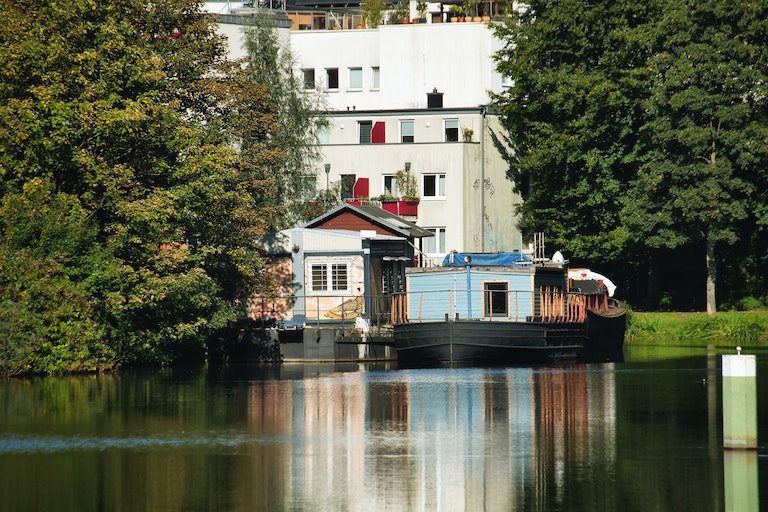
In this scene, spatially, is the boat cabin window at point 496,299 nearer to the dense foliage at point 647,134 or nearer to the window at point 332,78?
the dense foliage at point 647,134

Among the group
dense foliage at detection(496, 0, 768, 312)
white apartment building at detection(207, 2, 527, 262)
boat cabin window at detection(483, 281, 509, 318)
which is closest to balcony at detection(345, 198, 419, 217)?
white apartment building at detection(207, 2, 527, 262)

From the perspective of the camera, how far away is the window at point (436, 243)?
73.3m

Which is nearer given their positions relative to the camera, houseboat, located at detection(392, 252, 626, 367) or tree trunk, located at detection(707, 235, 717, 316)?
houseboat, located at detection(392, 252, 626, 367)

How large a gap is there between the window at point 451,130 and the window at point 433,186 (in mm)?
3273

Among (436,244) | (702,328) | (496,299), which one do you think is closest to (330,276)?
(496,299)

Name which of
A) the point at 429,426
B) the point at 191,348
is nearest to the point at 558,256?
the point at 191,348

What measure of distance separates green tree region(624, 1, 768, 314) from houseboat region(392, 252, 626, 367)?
13.0 meters

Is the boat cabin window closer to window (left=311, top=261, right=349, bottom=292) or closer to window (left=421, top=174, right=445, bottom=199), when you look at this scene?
window (left=311, top=261, right=349, bottom=292)

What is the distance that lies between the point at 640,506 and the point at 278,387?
19531 millimetres

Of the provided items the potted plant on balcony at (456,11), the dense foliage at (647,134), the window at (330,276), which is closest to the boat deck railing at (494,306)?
the window at (330,276)

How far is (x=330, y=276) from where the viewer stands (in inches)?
A: 2041

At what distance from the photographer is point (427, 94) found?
79.4 m

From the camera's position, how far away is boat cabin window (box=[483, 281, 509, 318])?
46188mm

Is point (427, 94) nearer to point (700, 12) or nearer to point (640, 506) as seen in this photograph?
point (700, 12)
